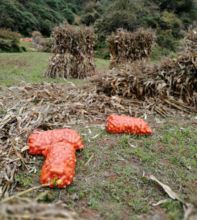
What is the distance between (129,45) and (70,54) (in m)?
1.64

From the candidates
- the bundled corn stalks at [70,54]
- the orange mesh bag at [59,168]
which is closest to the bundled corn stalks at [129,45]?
the bundled corn stalks at [70,54]

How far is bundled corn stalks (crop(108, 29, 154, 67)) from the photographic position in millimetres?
9156

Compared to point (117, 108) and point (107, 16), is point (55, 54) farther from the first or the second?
point (107, 16)

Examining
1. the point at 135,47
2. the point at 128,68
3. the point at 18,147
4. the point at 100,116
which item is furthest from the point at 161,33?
the point at 18,147

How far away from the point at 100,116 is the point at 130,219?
6.60ft

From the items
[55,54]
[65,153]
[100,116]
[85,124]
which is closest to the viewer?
[65,153]

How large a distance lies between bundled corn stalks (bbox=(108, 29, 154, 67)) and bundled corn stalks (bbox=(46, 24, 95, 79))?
77 cm

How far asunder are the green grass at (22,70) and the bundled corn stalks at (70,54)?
0.48 metres

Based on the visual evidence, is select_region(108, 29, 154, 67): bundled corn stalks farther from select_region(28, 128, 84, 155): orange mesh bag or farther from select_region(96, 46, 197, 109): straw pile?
select_region(28, 128, 84, 155): orange mesh bag

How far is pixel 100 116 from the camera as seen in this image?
4297 millimetres

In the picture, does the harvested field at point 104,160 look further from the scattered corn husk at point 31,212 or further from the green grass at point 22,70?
the green grass at point 22,70

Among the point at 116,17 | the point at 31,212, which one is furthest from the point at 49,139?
the point at 116,17

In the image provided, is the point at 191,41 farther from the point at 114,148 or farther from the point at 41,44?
the point at 41,44

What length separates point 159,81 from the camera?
500cm
